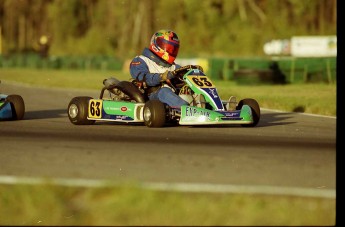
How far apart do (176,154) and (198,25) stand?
51.1 metres

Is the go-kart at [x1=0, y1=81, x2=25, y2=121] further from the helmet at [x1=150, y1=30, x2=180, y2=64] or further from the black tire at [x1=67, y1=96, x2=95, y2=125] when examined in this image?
the helmet at [x1=150, y1=30, x2=180, y2=64]

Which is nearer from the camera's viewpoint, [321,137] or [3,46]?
[321,137]

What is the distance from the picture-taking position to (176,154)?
276 inches

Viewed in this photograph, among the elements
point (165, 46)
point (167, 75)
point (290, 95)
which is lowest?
point (290, 95)

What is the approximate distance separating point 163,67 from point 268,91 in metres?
9.47

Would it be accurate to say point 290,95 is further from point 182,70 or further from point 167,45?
point 182,70

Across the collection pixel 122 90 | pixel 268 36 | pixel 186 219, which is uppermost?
pixel 268 36

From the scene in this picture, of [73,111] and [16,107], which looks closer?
[73,111]

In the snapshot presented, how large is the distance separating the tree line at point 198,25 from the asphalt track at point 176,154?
3973cm

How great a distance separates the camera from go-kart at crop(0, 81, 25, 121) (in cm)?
1081

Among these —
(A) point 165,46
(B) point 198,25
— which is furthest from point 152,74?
(B) point 198,25

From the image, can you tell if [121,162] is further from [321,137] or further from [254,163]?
[321,137]

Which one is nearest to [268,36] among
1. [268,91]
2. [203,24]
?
[203,24]

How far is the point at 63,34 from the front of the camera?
2753 inches
